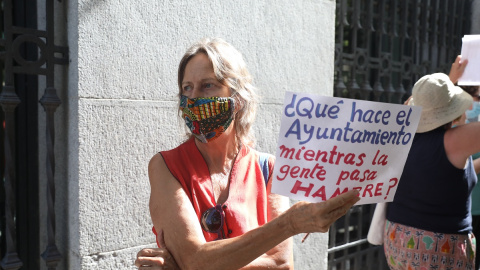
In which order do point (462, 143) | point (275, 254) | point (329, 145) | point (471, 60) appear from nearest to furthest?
point (329, 145) → point (275, 254) → point (462, 143) → point (471, 60)

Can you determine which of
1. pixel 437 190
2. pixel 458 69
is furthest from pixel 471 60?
pixel 437 190

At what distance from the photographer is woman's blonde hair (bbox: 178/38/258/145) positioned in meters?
2.05

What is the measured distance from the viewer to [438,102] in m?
3.03

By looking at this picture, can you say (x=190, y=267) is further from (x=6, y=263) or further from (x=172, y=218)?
(x=6, y=263)

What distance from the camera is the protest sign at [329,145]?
168cm

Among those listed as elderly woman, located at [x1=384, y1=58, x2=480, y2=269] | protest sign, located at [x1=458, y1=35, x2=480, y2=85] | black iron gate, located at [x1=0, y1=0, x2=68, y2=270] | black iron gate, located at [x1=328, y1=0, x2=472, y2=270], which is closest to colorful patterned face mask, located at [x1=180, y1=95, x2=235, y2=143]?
black iron gate, located at [x1=0, y1=0, x2=68, y2=270]

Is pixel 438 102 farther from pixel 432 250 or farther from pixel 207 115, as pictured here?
pixel 207 115

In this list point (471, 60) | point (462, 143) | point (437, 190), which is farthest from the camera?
point (471, 60)

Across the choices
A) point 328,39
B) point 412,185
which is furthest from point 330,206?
point 328,39

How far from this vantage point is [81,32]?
106 inches

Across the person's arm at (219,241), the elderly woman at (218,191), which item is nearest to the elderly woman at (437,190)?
Answer: the elderly woman at (218,191)

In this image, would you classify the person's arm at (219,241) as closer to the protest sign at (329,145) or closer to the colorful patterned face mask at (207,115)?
the protest sign at (329,145)

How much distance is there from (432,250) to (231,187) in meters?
1.72

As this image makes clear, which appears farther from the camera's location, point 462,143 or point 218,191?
point 462,143
